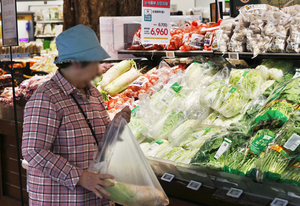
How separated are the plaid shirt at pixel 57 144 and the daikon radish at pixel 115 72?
224 centimetres

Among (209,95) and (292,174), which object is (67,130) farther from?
(209,95)

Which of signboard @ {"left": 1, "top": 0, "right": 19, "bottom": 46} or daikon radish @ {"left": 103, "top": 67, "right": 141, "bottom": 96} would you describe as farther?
daikon radish @ {"left": 103, "top": 67, "right": 141, "bottom": 96}

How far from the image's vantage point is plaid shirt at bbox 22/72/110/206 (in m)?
1.45

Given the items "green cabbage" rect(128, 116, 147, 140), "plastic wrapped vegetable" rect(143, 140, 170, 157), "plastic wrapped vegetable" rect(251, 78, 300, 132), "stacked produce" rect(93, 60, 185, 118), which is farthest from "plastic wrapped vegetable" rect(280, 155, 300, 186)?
"stacked produce" rect(93, 60, 185, 118)

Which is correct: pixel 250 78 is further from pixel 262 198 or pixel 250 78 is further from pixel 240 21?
pixel 262 198

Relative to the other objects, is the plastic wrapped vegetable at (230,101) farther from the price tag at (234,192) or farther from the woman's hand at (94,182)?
the woman's hand at (94,182)

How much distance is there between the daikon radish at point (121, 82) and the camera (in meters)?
3.78

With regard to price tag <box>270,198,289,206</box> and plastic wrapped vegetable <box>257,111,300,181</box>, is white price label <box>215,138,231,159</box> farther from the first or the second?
price tag <box>270,198,289,206</box>

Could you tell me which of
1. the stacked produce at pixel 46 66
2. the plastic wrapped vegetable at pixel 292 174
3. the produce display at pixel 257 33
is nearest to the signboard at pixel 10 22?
the produce display at pixel 257 33

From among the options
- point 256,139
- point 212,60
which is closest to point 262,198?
point 256,139

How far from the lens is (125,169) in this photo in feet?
5.10

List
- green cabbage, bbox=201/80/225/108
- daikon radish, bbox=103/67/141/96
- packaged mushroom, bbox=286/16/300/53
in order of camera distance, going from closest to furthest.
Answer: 1. packaged mushroom, bbox=286/16/300/53
2. green cabbage, bbox=201/80/225/108
3. daikon radish, bbox=103/67/141/96

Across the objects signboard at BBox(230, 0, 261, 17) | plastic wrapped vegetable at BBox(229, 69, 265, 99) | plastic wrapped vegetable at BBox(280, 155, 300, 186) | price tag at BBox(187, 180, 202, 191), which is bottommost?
price tag at BBox(187, 180, 202, 191)

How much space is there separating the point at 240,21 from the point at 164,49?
3.27 feet
